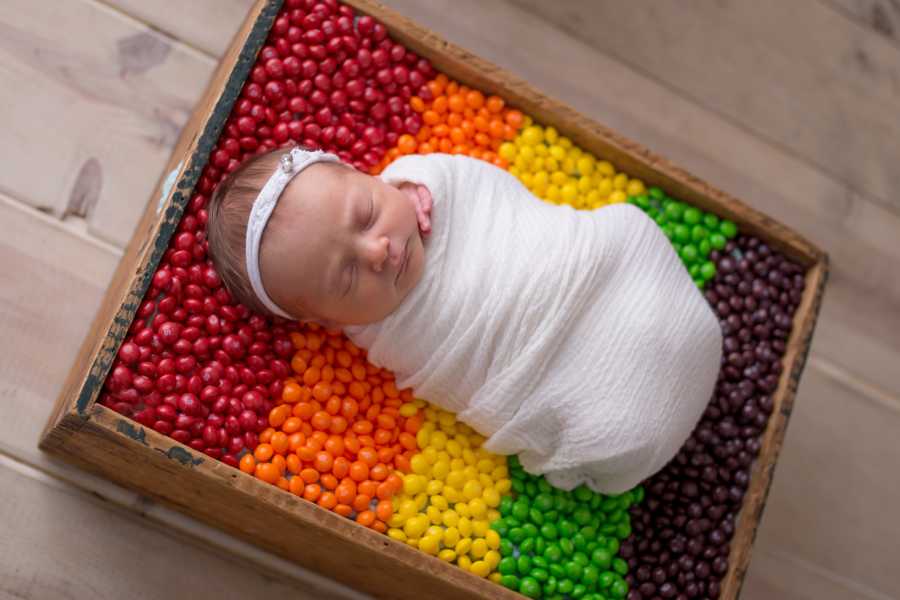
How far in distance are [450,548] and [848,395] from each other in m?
0.87

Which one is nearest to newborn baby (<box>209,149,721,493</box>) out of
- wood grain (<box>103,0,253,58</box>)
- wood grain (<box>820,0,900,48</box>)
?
wood grain (<box>103,0,253,58</box>)

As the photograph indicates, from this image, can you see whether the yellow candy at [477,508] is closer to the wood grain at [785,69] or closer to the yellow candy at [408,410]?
the yellow candy at [408,410]

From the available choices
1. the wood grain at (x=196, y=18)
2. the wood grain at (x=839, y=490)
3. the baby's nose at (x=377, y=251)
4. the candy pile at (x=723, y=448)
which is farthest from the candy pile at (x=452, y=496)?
the wood grain at (x=196, y=18)

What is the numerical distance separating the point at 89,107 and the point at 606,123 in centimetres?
90

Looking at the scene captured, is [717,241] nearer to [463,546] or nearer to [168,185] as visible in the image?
[463,546]

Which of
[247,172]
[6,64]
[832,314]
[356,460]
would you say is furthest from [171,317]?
[832,314]

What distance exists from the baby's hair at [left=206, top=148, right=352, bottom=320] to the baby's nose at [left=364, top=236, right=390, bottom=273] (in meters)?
0.12

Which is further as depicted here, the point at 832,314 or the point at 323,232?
the point at 832,314

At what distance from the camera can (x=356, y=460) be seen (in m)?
1.25

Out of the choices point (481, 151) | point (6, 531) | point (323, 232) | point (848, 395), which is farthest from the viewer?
point (848, 395)

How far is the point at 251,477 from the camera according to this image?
43.5 inches

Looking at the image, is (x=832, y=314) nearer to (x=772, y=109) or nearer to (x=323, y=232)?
(x=772, y=109)

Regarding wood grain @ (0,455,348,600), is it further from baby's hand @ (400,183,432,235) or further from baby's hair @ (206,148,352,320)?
baby's hand @ (400,183,432,235)

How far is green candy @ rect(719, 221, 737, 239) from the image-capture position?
4.70 feet
